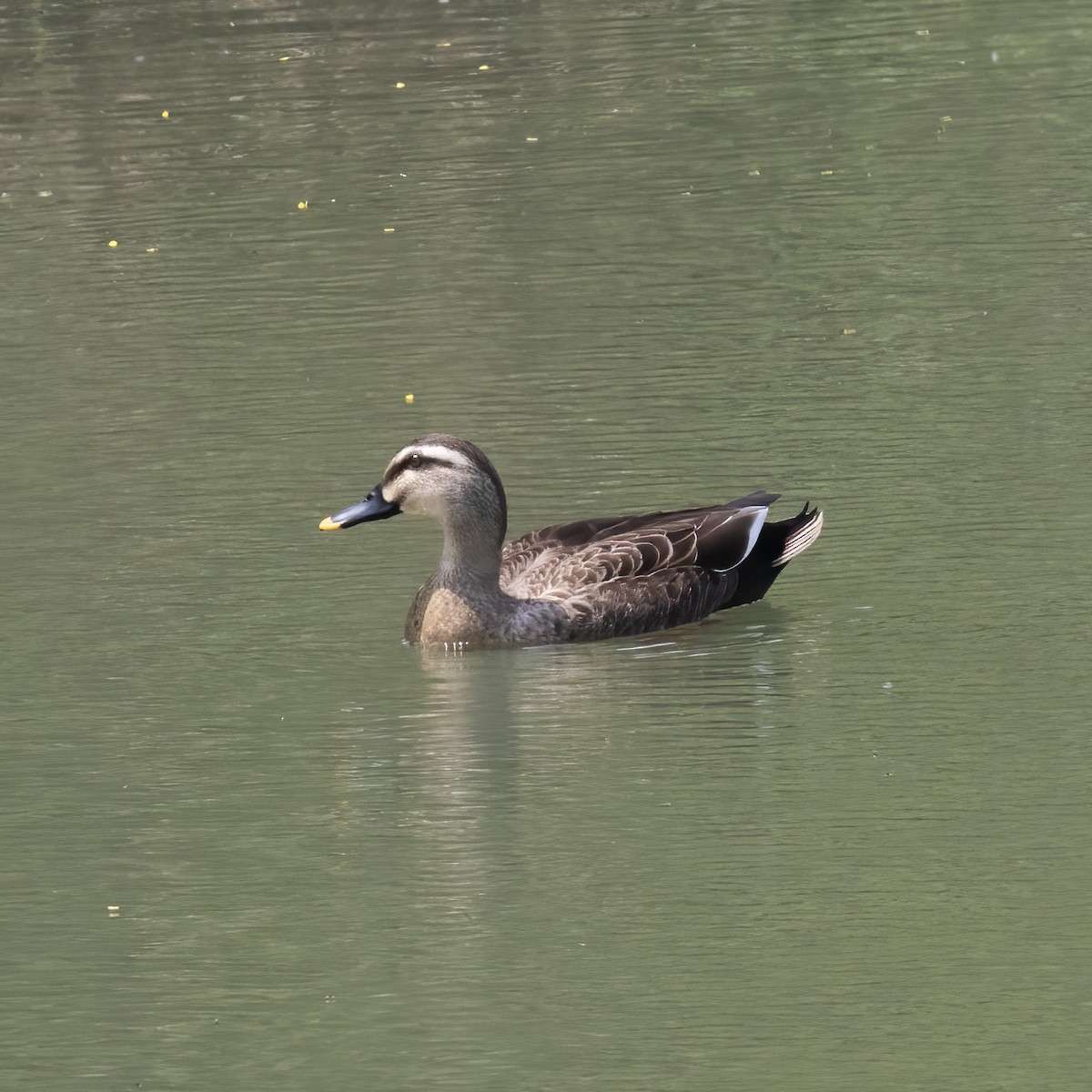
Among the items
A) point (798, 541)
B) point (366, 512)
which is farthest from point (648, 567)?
point (366, 512)

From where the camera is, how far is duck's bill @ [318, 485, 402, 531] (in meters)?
11.7

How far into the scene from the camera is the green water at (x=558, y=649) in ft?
24.1

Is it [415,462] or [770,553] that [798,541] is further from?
[415,462]

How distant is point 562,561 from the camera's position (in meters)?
11.6

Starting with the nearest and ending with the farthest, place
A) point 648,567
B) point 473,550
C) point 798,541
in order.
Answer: point 648,567 < point 473,550 < point 798,541

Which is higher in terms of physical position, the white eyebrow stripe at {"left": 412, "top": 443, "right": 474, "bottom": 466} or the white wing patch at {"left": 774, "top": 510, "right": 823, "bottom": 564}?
the white eyebrow stripe at {"left": 412, "top": 443, "right": 474, "bottom": 466}

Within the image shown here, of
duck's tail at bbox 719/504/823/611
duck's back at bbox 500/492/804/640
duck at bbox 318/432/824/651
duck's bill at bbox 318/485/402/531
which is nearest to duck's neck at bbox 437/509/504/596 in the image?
duck at bbox 318/432/824/651

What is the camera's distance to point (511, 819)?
8875 mm

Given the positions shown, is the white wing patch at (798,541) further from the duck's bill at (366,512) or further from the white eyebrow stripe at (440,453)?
the duck's bill at (366,512)

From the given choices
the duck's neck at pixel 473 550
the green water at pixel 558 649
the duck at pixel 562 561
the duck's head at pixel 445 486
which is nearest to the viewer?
the green water at pixel 558 649

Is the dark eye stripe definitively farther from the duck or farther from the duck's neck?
the duck's neck

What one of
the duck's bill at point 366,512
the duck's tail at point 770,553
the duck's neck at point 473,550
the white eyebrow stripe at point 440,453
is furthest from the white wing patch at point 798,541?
the duck's bill at point 366,512

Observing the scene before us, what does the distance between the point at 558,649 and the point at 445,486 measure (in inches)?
34.6

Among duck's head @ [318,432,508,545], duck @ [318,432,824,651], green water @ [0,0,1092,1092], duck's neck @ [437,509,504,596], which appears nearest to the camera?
green water @ [0,0,1092,1092]
